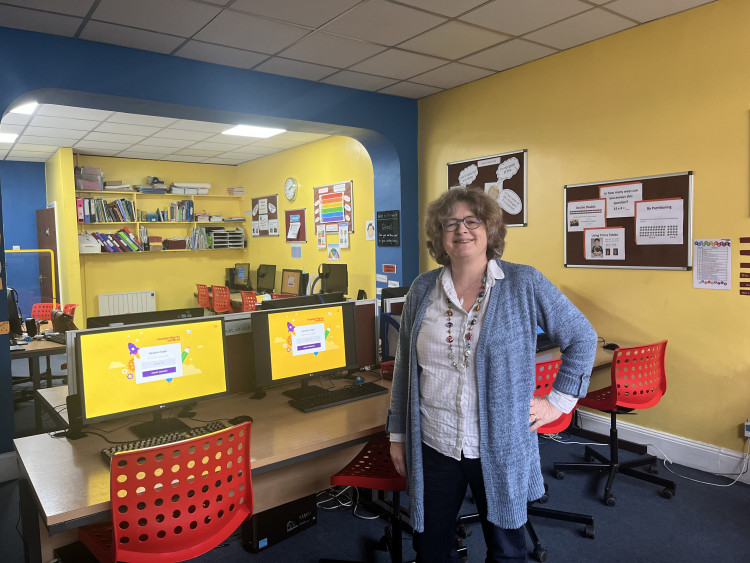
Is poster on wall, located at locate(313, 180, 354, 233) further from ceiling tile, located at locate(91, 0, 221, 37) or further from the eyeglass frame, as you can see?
the eyeglass frame

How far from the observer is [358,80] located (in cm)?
457

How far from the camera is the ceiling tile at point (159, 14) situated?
299 cm

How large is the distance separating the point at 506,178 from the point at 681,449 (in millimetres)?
2424

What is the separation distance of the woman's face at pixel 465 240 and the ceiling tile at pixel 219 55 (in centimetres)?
278

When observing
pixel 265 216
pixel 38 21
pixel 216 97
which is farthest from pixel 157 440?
pixel 265 216

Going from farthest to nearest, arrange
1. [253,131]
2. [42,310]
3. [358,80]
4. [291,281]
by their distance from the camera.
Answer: [291,281]
[253,131]
[42,310]
[358,80]

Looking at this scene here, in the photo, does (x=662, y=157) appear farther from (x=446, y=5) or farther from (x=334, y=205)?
(x=334, y=205)

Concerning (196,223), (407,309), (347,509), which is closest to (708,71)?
(407,309)

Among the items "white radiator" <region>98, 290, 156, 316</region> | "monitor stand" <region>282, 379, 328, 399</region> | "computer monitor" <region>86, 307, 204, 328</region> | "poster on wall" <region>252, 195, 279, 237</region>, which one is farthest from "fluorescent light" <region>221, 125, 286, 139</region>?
"monitor stand" <region>282, 379, 328, 399</region>

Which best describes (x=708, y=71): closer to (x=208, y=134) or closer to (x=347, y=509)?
(x=347, y=509)

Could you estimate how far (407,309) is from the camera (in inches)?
72.2

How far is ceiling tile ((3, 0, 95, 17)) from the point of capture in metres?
2.91

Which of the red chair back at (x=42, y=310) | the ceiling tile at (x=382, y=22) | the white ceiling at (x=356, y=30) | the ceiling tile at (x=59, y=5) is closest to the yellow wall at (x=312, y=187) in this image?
the white ceiling at (x=356, y=30)

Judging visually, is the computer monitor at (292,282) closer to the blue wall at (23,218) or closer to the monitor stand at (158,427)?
the blue wall at (23,218)
